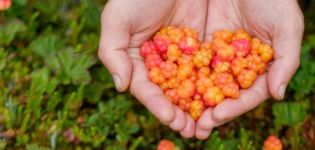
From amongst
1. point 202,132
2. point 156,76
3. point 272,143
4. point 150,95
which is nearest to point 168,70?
point 156,76

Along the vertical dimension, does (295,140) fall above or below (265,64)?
below

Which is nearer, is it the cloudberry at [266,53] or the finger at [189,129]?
the finger at [189,129]

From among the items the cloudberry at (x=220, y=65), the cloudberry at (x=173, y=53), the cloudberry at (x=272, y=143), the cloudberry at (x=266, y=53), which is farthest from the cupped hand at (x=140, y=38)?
the cloudberry at (x=272, y=143)

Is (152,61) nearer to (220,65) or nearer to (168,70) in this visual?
(168,70)

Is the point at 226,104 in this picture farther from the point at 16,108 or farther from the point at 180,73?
the point at 16,108

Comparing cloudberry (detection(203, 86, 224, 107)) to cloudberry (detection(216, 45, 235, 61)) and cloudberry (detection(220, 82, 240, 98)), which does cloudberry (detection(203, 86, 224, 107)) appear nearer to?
cloudberry (detection(220, 82, 240, 98))

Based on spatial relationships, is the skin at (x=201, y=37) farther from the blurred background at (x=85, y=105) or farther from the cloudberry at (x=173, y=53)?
the blurred background at (x=85, y=105)

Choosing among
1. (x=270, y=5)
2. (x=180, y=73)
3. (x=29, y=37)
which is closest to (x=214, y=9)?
(x=270, y=5)
